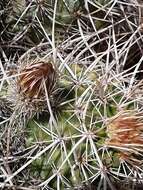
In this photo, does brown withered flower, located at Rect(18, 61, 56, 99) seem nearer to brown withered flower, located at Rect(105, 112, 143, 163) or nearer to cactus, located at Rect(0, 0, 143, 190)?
cactus, located at Rect(0, 0, 143, 190)

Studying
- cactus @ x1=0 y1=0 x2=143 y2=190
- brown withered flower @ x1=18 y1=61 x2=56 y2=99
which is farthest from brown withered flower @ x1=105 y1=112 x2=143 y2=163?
brown withered flower @ x1=18 y1=61 x2=56 y2=99

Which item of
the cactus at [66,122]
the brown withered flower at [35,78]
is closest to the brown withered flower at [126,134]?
the cactus at [66,122]

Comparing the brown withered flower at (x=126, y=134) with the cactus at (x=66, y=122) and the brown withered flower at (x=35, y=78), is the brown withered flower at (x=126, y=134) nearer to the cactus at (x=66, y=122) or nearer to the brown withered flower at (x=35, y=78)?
the cactus at (x=66, y=122)

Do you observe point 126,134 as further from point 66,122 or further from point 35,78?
point 35,78

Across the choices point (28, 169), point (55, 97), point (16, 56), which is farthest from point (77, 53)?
point (28, 169)

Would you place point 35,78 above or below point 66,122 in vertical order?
above

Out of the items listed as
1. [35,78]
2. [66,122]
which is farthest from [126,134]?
Answer: [35,78]

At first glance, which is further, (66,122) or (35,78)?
(66,122)
